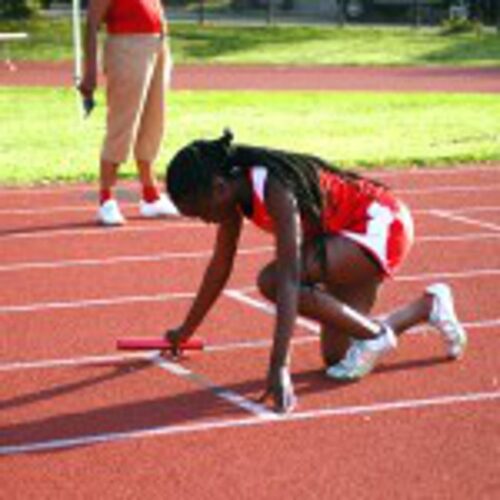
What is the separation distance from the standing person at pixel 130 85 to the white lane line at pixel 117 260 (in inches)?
42.1

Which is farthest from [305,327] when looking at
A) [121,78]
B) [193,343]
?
[121,78]

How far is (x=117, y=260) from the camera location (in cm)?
863

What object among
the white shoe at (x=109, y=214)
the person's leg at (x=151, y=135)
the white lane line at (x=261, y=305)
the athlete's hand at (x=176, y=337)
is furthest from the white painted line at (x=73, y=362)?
the person's leg at (x=151, y=135)

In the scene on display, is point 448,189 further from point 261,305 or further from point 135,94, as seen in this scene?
point 261,305

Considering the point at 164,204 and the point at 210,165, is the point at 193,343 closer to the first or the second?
the point at 210,165

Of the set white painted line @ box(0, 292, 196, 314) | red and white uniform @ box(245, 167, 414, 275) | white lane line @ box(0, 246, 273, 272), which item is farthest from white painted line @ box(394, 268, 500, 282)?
red and white uniform @ box(245, 167, 414, 275)

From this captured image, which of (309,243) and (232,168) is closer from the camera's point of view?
(232,168)

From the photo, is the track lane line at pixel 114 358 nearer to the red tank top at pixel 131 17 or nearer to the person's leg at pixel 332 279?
the person's leg at pixel 332 279

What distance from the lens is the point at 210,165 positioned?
17.7ft

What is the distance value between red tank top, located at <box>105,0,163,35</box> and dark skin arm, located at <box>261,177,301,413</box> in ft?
14.5

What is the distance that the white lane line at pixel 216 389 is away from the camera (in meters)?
5.45

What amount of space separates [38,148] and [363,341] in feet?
29.2

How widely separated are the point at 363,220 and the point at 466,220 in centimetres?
418

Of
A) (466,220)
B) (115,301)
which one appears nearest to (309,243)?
(115,301)
